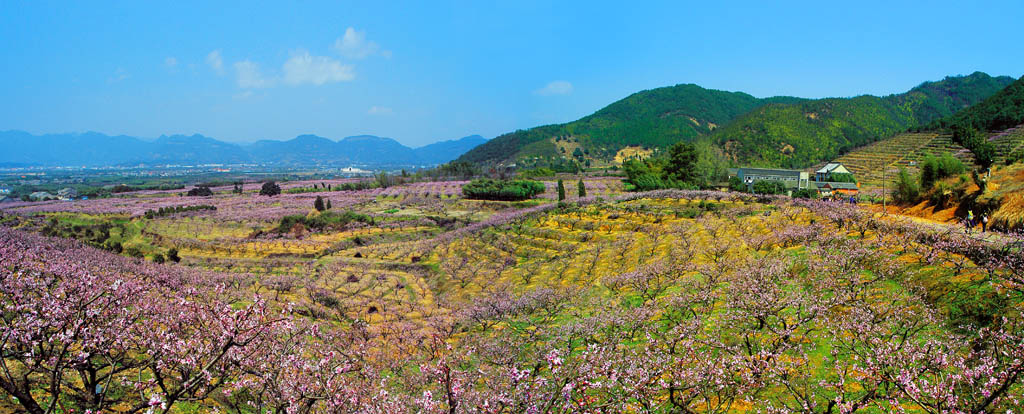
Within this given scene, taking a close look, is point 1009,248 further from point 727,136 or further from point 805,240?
point 727,136

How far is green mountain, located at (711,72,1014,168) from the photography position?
11094 centimetres

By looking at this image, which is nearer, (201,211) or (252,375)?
(252,375)

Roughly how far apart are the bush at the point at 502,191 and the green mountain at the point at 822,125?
243 ft

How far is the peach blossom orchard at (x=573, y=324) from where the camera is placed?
4.90 meters

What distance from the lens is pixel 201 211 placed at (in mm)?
55062

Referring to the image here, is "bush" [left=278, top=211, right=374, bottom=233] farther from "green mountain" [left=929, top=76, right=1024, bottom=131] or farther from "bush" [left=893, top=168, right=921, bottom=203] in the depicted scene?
"green mountain" [left=929, top=76, right=1024, bottom=131]

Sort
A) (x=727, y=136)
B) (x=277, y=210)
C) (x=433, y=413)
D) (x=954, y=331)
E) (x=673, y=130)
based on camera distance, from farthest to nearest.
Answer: (x=673, y=130), (x=727, y=136), (x=277, y=210), (x=954, y=331), (x=433, y=413)

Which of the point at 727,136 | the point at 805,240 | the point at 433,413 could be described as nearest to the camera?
the point at 433,413

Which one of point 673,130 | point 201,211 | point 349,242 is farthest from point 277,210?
point 673,130

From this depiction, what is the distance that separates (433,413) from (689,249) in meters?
15.4

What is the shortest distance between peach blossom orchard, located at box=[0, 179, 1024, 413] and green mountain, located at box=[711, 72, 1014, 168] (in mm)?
100466

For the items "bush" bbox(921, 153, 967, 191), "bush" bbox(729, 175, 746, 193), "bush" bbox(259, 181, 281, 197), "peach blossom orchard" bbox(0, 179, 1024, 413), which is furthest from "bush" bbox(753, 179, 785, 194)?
"bush" bbox(259, 181, 281, 197)

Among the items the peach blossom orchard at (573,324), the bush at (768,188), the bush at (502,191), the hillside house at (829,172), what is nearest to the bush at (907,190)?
the peach blossom orchard at (573,324)

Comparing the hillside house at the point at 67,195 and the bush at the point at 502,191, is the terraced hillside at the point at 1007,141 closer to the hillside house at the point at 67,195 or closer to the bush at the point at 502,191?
the bush at the point at 502,191
